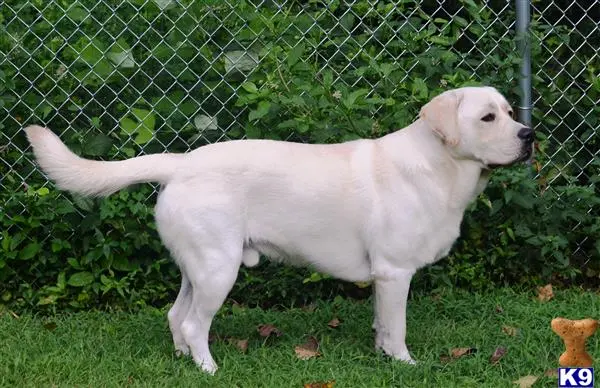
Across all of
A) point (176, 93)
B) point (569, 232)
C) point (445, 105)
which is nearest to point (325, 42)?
point (176, 93)

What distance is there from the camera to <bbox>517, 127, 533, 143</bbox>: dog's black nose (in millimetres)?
A: 4121

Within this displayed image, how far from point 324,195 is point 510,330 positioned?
110 cm

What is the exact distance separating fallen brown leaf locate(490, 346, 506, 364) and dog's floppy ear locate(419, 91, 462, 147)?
0.87m

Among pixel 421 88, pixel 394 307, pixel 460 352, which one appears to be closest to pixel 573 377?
pixel 460 352

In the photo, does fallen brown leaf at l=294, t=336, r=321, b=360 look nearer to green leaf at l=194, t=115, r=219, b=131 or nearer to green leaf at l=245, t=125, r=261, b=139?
green leaf at l=245, t=125, r=261, b=139

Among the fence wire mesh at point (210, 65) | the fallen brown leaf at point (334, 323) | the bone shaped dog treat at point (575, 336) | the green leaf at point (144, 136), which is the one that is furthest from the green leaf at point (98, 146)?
the bone shaped dog treat at point (575, 336)

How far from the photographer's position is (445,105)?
4133mm

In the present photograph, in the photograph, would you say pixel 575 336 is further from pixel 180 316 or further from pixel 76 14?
pixel 76 14

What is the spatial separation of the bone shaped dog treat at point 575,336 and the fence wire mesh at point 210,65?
1.62 m

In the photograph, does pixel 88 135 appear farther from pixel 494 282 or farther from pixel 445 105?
pixel 494 282

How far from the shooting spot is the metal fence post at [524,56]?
5102mm

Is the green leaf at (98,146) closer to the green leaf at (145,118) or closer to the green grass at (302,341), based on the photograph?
the green leaf at (145,118)

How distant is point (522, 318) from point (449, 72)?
1.22 m

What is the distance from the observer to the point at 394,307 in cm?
424
